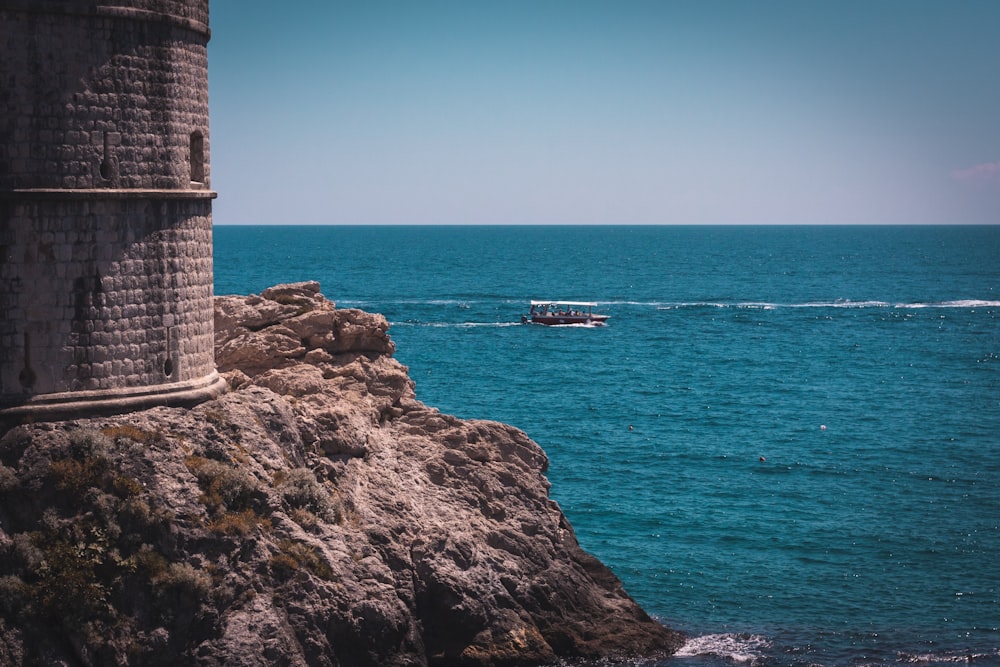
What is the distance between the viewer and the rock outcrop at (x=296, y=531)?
23047 millimetres

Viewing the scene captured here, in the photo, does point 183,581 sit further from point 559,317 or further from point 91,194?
point 559,317

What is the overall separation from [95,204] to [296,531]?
8023mm

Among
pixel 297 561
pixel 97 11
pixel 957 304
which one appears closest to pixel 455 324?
pixel 957 304

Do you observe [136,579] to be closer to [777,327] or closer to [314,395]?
[314,395]

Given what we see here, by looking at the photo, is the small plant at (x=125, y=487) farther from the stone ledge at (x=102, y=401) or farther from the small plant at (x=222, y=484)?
the stone ledge at (x=102, y=401)

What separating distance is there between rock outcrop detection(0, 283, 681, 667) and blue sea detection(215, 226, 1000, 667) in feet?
17.0

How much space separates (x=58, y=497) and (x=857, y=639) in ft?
70.6

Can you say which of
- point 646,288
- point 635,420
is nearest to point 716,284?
point 646,288

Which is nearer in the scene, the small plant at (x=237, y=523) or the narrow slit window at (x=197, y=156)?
the small plant at (x=237, y=523)

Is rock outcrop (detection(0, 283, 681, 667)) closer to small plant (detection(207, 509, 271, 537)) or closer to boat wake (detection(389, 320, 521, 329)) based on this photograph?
small plant (detection(207, 509, 271, 537))

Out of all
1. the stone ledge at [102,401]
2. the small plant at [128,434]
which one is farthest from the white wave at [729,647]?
the small plant at [128,434]

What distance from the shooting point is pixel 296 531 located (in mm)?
25984

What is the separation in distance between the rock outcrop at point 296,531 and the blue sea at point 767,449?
5.19 m

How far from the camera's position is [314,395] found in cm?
3048
